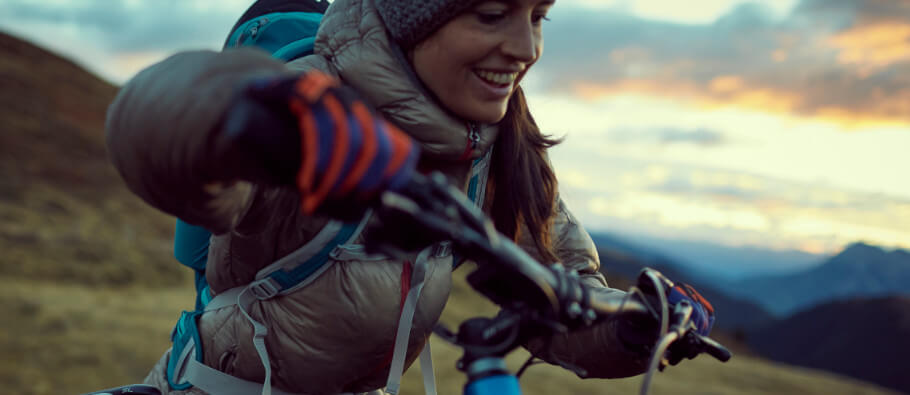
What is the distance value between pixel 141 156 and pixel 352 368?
0.90 m

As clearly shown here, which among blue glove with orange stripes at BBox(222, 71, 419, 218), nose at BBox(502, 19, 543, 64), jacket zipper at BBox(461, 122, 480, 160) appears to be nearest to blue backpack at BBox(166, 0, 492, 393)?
jacket zipper at BBox(461, 122, 480, 160)

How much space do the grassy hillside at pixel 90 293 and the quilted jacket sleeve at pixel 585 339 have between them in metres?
5.44

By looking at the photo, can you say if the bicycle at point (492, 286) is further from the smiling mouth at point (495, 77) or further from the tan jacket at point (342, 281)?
the smiling mouth at point (495, 77)

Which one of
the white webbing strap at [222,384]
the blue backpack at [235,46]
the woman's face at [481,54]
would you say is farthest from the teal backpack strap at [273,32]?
the white webbing strap at [222,384]

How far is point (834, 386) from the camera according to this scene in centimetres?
1334

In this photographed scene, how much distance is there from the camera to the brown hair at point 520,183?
6.41 ft

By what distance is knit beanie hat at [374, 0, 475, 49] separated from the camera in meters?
1.60

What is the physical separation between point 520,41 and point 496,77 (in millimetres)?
115

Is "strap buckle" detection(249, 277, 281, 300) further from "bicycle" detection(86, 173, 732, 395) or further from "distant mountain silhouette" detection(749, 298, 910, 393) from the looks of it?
"distant mountain silhouette" detection(749, 298, 910, 393)

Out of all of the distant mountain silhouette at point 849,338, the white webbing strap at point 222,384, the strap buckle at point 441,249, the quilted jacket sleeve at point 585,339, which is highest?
the strap buckle at point 441,249

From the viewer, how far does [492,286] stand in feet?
3.71

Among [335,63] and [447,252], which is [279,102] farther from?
[447,252]

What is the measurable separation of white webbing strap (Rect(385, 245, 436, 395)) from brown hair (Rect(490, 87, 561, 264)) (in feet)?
1.17

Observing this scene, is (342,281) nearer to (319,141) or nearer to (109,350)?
(319,141)
